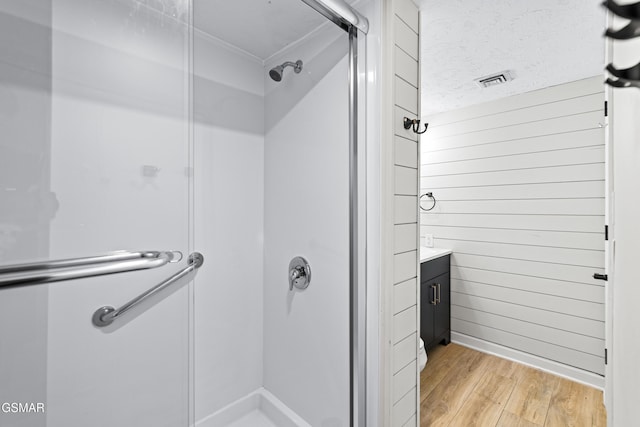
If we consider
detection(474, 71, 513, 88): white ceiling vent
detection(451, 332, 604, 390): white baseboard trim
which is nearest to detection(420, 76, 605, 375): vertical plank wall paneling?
detection(451, 332, 604, 390): white baseboard trim

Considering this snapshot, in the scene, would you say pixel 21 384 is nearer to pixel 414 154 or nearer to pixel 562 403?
pixel 414 154

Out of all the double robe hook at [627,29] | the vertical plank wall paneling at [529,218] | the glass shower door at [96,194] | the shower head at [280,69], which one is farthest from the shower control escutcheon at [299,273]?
the vertical plank wall paneling at [529,218]

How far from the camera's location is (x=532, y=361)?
2193 mm

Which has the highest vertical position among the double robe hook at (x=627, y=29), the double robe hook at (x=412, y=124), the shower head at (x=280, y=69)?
the shower head at (x=280, y=69)

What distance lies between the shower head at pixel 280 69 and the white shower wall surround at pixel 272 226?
3cm

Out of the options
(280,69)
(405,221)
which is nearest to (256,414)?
(405,221)

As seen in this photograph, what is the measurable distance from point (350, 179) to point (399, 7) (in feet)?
2.54

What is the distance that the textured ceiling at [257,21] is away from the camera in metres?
1.24

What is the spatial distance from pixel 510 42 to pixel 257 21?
144cm

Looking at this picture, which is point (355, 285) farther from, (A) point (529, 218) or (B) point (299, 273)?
(A) point (529, 218)

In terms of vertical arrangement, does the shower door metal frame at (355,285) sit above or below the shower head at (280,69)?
below

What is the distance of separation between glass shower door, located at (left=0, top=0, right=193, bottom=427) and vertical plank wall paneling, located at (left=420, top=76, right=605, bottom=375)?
94.8 inches

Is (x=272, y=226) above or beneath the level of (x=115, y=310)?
above

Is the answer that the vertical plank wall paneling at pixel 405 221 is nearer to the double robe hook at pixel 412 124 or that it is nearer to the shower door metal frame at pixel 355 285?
the double robe hook at pixel 412 124
